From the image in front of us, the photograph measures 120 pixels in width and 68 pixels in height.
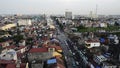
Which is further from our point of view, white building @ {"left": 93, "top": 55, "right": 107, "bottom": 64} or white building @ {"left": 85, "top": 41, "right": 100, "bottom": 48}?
white building @ {"left": 85, "top": 41, "right": 100, "bottom": 48}

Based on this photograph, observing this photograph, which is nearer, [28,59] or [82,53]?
[28,59]

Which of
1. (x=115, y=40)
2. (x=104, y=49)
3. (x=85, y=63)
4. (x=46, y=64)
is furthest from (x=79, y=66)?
(x=115, y=40)

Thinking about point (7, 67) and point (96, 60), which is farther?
point (96, 60)

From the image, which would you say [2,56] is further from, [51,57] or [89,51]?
[89,51]

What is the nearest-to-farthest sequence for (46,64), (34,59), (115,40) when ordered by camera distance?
(46,64) → (34,59) → (115,40)

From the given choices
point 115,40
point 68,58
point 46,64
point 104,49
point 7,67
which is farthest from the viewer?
point 115,40

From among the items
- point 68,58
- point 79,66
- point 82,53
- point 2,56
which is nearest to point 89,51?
point 82,53

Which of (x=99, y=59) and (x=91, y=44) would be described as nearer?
(x=99, y=59)

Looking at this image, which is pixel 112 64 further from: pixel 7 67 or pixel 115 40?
pixel 115 40

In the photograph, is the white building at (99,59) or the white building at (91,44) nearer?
the white building at (99,59)
